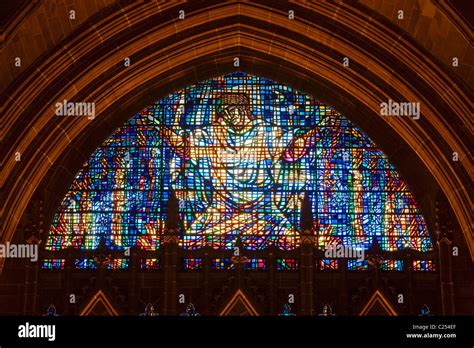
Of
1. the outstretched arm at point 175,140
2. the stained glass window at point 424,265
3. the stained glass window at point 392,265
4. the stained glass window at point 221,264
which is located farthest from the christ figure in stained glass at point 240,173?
the stained glass window at point 424,265

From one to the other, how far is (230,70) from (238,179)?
198cm

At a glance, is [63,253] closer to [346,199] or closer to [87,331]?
[346,199]

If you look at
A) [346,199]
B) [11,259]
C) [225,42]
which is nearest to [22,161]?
[11,259]

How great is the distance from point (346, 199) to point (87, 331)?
26.2 ft

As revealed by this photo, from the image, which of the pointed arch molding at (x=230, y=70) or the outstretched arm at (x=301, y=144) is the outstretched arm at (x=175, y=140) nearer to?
the pointed arch molding at (x=230, y=70)

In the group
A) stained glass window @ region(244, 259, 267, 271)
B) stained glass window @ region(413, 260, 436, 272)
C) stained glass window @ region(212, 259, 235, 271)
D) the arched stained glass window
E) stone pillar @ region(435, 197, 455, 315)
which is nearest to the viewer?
stone pillar @ region(435, 197, 455, 315)

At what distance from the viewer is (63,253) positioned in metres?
23.5

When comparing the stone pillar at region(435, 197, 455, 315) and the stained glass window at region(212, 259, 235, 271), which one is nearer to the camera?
the stone pillar at region(435, 197, 455, 315)

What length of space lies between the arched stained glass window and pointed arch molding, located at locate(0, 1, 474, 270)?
1.05 feet

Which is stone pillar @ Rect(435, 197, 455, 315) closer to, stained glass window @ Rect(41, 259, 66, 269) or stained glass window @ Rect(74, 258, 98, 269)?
stained glass window @ Rect(74, 258, 98, 269)

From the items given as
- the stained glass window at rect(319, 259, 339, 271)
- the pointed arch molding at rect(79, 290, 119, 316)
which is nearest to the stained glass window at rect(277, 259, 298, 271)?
the stained glass window at rect(319, 259, 339, 271)

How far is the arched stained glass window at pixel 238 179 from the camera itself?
2380 cm

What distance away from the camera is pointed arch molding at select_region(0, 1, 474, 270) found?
22.2 m

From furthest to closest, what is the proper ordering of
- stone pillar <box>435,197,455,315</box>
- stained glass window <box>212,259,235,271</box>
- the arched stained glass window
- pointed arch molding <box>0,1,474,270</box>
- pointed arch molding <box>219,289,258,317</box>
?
the arched stained glass window
stained glass window <box>212,259,235,271</box>
stone pillar <box>435,197,455,315</box>
pointed arch molding <box>219,289,258,317</box>
pointed arch molding <box>0,1,474,270</box>
